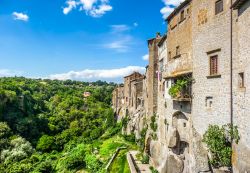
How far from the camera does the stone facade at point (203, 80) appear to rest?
16.6 metres

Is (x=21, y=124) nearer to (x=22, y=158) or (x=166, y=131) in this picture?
(x=22, y=158)

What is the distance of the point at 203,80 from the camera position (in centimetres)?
2141

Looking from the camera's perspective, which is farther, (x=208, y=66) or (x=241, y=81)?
(x=208, y=66)

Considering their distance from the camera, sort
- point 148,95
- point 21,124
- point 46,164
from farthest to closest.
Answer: point 21,124
point 46,164
point 148,95

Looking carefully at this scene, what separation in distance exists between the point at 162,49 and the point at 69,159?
2124 centimetres

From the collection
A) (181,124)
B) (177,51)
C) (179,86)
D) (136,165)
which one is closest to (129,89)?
(136,165)

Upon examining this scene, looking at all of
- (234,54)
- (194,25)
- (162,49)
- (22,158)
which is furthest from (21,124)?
(234,54)

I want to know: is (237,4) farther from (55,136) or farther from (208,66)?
(55,136)

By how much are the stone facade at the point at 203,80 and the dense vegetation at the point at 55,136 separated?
1469cm

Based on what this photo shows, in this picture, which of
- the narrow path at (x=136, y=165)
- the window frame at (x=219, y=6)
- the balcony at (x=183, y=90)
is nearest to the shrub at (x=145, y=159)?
the narrow path at (x=136, y=165)

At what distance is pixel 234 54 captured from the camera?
17.8 m

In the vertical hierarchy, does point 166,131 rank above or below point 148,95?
below

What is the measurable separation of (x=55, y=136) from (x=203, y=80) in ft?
182

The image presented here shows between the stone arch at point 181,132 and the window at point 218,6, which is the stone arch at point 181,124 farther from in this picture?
the window at point 218,6
